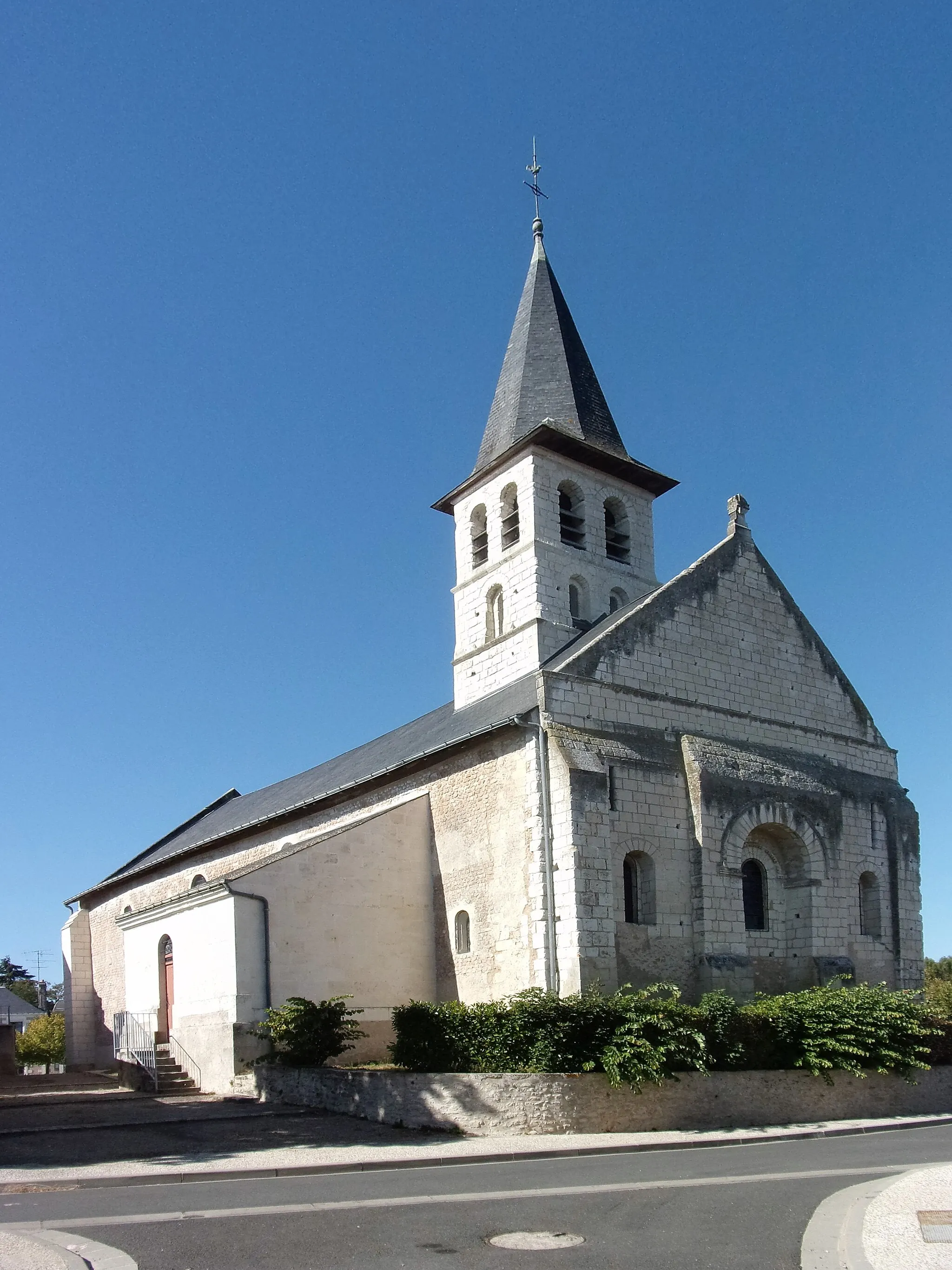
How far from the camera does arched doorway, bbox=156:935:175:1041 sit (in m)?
22.8

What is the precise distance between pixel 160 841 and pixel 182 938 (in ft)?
58.8

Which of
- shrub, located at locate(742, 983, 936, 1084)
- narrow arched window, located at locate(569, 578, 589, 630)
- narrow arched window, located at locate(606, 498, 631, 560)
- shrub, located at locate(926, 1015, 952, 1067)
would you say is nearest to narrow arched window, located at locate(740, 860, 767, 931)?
A: shrub, located at locate(742, 983, 936, 1084)

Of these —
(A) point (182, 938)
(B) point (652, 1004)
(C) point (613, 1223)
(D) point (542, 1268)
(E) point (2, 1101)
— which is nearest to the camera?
(D) point (542, 1268)

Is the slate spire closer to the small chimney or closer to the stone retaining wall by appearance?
the small chimney

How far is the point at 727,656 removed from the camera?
2294 centimetres

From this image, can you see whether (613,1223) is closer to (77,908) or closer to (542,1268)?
(542,1268)

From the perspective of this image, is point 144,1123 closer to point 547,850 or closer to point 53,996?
point 547,850

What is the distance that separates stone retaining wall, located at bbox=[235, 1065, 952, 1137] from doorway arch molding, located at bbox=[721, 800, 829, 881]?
14.5 ft

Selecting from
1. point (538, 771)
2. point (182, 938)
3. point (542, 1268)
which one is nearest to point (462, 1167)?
point (542, 1268)

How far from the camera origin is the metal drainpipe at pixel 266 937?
63.3 ft

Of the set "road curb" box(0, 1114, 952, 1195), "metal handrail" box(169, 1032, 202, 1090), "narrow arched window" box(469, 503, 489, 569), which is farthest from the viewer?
"narrow arched window" box(469, 503, 489, 569)

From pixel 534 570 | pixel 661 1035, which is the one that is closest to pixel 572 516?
pixel 534 570

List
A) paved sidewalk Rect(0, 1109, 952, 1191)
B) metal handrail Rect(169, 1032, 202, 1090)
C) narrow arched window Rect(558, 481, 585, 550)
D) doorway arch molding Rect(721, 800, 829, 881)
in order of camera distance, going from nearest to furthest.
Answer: paved sidewalk Rect(0, 1109, 952, 1191) → metal handrail Rect(169, 1032, 202, 1090) → doorway arch molding Rect(721, 800, 829, 881) → narrow arched window Rect(558, 481, 585, 550)

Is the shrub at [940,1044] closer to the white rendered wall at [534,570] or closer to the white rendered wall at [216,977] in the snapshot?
the white rendered wall at [534,570]
